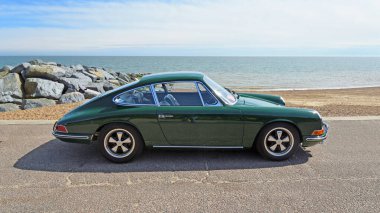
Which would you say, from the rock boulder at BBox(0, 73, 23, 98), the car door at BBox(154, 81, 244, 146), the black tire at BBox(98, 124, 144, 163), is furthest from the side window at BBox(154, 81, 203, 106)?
the rock boulder at BBox(0, 73, 23, 98)

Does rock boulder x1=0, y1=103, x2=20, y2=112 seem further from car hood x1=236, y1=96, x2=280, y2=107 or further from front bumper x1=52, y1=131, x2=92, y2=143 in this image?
car hood x1=236, y1=96, x2=280, y2=107

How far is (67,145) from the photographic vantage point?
4910mm

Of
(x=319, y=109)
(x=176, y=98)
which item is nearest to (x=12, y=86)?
(x=176, y=98)

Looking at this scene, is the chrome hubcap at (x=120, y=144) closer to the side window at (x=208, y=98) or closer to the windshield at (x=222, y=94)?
the side window at (x=208, y=98)

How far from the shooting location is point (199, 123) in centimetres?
398

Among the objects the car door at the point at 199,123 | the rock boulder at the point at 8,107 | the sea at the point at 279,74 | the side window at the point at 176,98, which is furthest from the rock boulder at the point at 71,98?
the sea at the point at 279,74

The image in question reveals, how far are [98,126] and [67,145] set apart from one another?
4.16 feet

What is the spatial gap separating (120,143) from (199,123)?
1.16 metres

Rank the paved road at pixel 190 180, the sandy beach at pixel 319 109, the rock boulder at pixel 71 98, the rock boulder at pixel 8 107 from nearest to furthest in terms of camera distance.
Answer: the paved road at pixel 190 180 → the sandy beach at pixel 319 109 → the rock boulder at pixel 8 107 → the rock boulder at pixel 71 98

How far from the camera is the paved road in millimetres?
2977

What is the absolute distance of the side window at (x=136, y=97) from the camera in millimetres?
4125

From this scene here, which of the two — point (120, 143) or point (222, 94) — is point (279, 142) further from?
point (120, 143)

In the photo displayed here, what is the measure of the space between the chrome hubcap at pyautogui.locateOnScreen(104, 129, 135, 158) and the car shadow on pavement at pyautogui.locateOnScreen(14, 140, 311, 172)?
0.16 meters

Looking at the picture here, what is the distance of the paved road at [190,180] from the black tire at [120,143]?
0.14 metres
